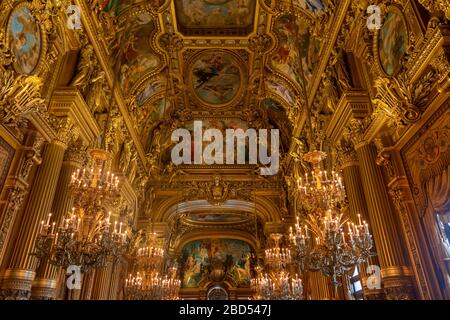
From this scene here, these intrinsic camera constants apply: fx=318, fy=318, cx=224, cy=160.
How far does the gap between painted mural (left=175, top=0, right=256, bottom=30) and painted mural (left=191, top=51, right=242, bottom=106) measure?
123cm

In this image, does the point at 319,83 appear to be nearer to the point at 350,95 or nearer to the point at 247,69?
the point at 350,95

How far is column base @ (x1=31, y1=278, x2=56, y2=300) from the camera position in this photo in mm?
6078

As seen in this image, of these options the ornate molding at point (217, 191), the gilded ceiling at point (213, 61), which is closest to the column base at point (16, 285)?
the gilded ceiling at point (213, 61)

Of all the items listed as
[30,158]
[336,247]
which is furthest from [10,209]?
[336,247]

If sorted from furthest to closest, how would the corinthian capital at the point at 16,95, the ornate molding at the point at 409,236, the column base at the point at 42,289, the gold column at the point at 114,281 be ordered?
the gold column at the point at 114,281, the column base at the point at 42,289, the ornate molding at the point at 409,236, the corinthian capital at the point at 16,95

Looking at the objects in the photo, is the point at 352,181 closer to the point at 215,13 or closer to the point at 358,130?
the point at 358,130

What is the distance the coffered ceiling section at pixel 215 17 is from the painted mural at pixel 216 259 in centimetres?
1876

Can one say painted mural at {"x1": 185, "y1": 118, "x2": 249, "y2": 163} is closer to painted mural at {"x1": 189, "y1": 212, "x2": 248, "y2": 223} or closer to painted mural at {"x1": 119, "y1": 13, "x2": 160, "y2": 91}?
painted mural at {"x1": 119, "y1": 13, "x2": 160, "y2": 91}

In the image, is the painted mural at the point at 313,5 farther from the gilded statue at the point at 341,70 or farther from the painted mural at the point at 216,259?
the painted mural at the point at 216,259

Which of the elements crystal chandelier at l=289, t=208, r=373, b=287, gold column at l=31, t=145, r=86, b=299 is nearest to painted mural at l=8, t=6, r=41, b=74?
gold column at l=31, t=145, r=86, b=299

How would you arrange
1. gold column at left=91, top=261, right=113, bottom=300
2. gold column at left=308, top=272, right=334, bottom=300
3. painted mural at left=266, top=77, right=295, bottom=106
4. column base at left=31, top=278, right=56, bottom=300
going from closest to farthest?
column base at left=31, top=278, right=56, bottom=300 → gold column at left=308, top=272, right=334, bottom=300 → gold column at left=91, top=261, right=113, bottom=300 → painted mural at left=266, top=77, right=295, bottom=106

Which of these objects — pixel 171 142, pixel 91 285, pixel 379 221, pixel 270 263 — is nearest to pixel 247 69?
pixel 171 142

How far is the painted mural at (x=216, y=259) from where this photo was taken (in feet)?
86.2

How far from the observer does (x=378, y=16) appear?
673cm
